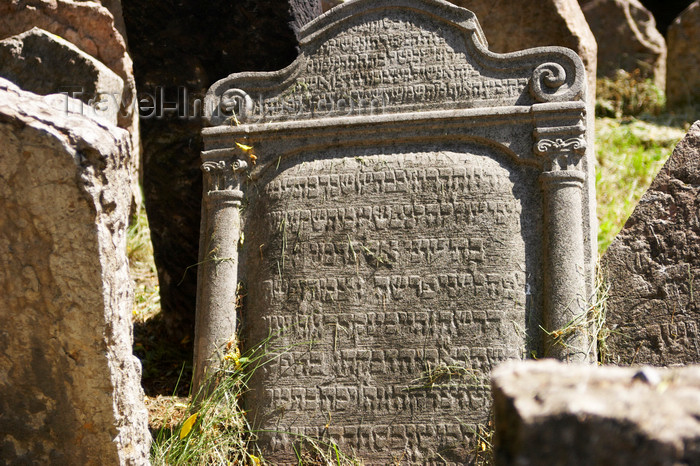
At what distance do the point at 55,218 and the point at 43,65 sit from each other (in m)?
2.23

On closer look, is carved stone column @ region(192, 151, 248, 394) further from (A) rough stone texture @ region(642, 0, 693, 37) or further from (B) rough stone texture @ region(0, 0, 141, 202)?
(A) rough stone texture @ region(642, 0, 693, 37)

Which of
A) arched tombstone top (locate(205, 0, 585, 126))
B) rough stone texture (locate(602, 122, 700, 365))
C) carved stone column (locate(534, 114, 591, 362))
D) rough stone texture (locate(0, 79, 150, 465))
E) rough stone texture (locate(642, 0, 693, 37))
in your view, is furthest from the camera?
rough stone texture (locate(642, 0, 693, 37))

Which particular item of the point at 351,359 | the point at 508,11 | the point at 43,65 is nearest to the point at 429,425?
the point at 351,359

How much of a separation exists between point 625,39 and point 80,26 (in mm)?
6219

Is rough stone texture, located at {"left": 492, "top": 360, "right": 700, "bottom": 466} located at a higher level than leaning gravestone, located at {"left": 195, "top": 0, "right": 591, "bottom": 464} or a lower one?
lower

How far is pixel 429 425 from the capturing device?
3230mm

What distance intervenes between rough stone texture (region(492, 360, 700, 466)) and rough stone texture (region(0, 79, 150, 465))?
1.50 meters

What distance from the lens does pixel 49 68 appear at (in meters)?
4.09

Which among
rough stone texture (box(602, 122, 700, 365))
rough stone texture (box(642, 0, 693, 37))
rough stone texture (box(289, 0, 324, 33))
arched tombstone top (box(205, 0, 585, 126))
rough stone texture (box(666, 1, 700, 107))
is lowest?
rough stone texture (box(602, 122, 700, 365))

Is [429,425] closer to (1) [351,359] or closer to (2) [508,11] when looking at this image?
(1) [351,359]

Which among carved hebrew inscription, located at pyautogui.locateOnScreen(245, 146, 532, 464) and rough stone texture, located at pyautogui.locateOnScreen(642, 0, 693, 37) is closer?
carved hebrew inscription, located at pyautogui.locateOnScreen(245, 146, 532, 464)

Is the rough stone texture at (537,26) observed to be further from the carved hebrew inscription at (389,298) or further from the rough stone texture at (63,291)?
the rough stone texture at (63,291)

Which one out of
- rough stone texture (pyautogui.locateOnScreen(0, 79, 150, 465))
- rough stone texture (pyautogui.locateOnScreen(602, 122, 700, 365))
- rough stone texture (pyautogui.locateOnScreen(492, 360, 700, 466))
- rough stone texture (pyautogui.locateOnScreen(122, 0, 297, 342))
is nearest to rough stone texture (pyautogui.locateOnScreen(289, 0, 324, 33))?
rough stone texture (pyautogui.locateOnScreen(122, 0, 297, 342))

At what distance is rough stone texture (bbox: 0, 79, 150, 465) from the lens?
2.24 m
